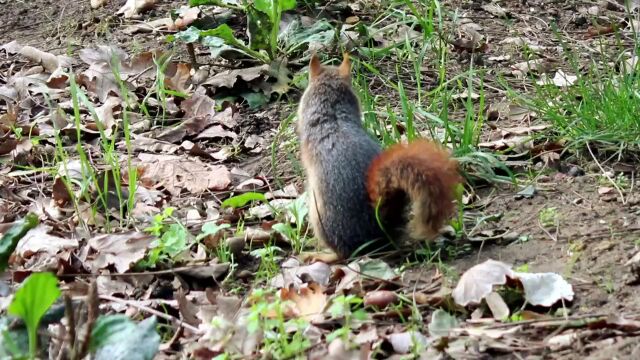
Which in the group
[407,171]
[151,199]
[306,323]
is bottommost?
[151,199]

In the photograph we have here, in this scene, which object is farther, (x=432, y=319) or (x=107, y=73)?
(x=107, y=73)

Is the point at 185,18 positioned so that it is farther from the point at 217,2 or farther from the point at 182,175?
the point at 182,175

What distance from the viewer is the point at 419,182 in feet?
10.9

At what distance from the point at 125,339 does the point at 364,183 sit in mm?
1250

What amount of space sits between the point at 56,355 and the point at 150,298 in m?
0.65

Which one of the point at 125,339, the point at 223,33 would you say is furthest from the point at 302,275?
the point at 223,33

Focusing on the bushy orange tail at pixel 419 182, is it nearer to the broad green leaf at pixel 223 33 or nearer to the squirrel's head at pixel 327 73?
the squirrel's head at pixel 327 73

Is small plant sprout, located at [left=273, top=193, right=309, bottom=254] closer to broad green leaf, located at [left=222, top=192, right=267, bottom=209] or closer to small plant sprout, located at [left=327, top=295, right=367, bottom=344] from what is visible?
broad green leaf, located at [left=222, top=192, right=267, bottom=209]

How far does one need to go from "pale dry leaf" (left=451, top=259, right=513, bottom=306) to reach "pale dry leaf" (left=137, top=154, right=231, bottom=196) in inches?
64.6

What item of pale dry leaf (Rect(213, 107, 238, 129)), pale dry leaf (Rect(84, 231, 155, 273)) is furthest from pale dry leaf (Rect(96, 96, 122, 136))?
pale dry leaf (Rect(84, 231, 155, 273))

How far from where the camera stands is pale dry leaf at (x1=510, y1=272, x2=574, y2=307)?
299 cm

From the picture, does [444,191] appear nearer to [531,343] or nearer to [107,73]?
[531,343]

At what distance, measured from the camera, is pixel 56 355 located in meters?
2.88

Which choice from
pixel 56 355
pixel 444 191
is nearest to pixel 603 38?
pixel 444 191
